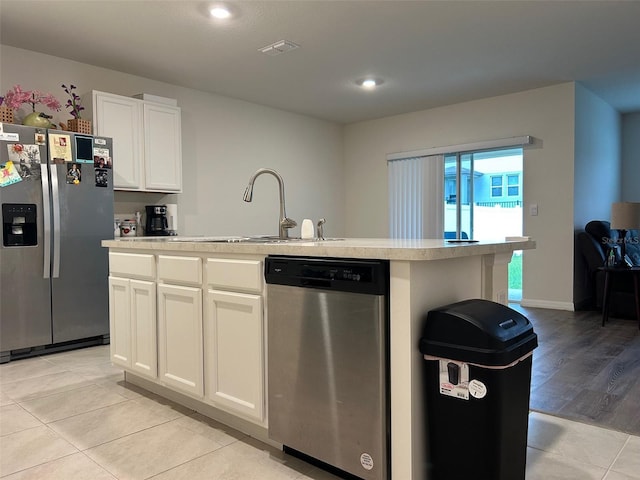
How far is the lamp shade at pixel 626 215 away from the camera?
446 cm

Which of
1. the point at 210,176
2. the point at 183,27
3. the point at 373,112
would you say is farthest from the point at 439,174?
the point at 183,27

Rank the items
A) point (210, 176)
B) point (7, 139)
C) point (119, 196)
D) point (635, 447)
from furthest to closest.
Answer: point (210, 176) < point (119, 196) < point (7, 139) < point (635, 447)

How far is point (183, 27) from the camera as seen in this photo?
3.52 meters

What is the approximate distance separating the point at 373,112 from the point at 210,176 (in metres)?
2.49

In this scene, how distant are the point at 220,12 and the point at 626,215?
4.13m

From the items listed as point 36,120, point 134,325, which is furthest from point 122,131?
point 134,325

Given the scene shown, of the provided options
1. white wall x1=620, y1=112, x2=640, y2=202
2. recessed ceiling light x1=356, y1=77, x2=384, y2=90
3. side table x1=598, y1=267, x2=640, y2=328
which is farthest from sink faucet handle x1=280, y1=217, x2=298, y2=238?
white wall x1=620, y1=112, x2=640, y2=202

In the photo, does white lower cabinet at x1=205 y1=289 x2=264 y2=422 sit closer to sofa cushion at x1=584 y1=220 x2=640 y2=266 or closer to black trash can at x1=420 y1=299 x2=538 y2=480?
black trash can at x1=420 y1=299 x2=538 y2=480

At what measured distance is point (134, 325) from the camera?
2623 millimetres

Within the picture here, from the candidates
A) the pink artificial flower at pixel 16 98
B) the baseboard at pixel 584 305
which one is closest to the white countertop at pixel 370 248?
the pink artificial flower at pixel 16 98

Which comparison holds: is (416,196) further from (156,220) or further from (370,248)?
(370,248)

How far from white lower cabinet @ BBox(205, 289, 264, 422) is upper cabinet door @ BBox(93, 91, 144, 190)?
253 cm

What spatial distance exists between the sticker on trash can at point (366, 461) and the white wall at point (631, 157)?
669 cm

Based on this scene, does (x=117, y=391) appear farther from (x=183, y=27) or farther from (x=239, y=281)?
(x=183, y=27)
